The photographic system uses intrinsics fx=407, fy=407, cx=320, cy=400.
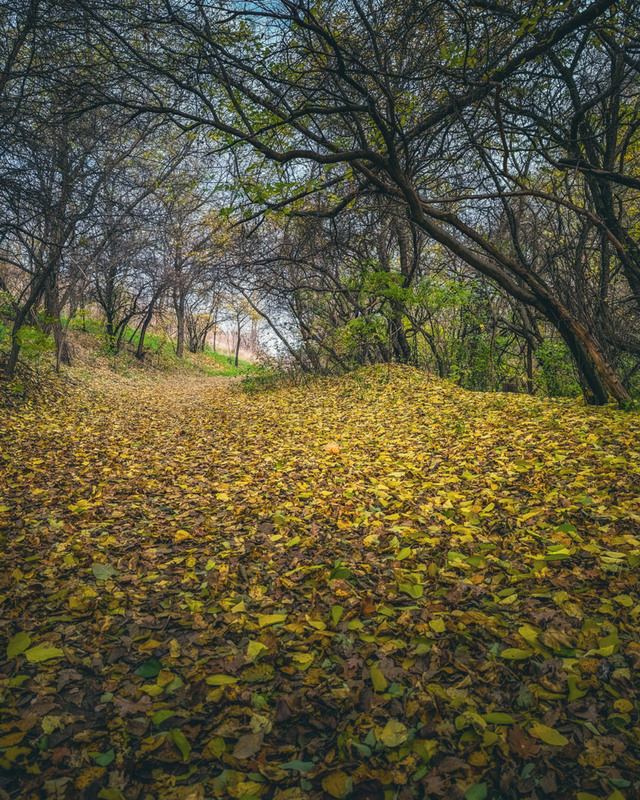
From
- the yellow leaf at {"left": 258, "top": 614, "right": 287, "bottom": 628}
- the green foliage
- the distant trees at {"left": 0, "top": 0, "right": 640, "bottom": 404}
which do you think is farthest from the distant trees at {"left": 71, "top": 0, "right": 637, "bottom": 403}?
the yellow leaf at {"left": 258, "top": 614, "right": 287, "bottom": 628}

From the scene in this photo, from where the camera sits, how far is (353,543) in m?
2.74

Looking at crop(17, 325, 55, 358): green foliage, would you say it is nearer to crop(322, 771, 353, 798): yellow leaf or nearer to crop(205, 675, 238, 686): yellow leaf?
crop(205, 675, 238, 686): yellow leaf

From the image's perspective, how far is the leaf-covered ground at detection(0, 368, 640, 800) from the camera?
1.31 meters

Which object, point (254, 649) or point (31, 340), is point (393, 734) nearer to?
point (254, 649)

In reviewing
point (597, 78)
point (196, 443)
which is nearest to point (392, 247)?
point (597, 78)

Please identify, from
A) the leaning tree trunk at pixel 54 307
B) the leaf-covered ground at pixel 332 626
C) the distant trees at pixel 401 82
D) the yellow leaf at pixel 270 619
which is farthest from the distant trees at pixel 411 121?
the yellow leaf at pixel 270 619

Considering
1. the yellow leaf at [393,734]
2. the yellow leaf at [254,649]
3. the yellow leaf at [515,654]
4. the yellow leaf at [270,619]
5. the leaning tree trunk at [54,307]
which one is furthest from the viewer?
the leaning tree trunk at [54,307]

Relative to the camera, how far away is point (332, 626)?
6.50ft

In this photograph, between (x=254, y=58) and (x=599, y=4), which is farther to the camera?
(x=254, y=58)

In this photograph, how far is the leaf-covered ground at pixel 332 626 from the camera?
4.30ft

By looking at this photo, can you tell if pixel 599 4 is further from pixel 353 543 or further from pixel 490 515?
pixel 353 543

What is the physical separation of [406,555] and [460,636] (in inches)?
26.5

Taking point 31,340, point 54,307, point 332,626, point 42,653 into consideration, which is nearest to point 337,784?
point 332,626

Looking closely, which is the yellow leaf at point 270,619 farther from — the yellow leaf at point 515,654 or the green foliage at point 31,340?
the green foliage at point 31,340
